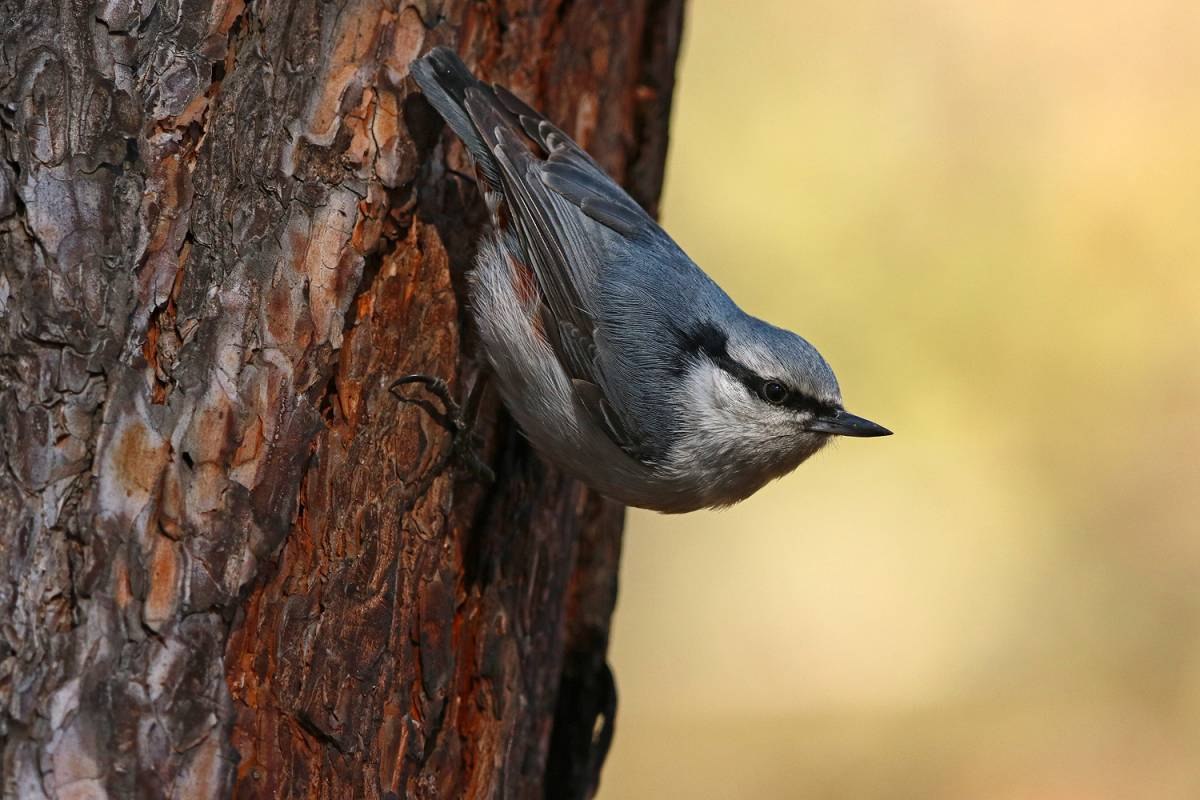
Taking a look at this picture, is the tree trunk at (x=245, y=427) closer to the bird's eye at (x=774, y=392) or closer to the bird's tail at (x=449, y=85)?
the bird's tail at (x=449, y=85)

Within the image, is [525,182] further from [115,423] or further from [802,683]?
[802,683]

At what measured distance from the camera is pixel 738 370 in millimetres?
2688

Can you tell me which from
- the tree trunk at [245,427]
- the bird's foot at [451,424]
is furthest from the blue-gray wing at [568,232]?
the bird's foot at [451,424]

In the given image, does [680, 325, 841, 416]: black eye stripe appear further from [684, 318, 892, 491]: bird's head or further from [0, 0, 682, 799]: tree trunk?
[0, 0, 682, 799]: tree trunk

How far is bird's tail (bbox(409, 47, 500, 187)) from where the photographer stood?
240cm

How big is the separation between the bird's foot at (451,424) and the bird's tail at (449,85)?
558 millimetres

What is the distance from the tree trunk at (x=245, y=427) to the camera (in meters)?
1.71

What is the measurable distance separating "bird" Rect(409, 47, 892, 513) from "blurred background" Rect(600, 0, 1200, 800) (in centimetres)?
203

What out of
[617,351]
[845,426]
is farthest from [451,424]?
[845,426]

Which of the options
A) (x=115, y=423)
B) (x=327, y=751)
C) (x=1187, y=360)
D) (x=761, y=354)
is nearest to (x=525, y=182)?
(x=761, y=354)

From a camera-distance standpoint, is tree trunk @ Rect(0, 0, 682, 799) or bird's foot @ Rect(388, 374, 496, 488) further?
bird's foot @ Rect(388, 374, 496, 488)

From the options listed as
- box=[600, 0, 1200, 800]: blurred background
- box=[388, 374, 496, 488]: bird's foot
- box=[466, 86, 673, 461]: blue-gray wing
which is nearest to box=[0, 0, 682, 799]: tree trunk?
box=[388, 374, 496, 488]: bird's foot

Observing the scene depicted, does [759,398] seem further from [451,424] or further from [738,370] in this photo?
[451,424]

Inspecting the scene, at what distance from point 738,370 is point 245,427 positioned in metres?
1.21
